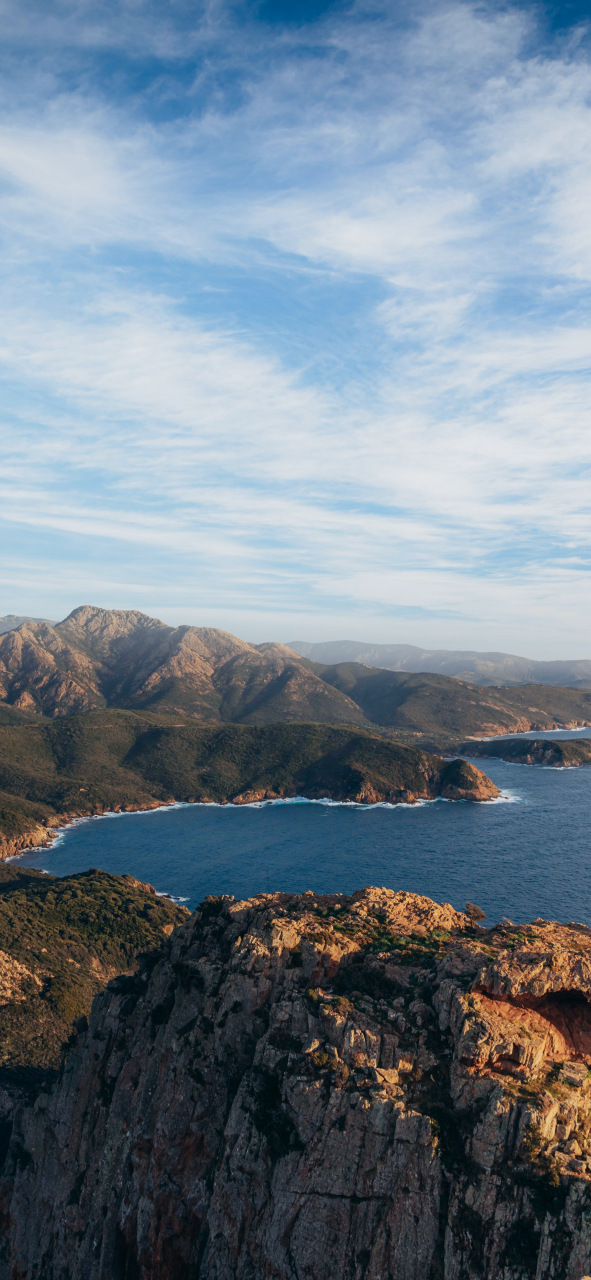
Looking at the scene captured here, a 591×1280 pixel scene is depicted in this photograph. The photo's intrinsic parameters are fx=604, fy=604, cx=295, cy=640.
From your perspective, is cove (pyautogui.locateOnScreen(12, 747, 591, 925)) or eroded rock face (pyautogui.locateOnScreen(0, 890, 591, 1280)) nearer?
eroded rock face (pyautogui.locateOnScreen(0, 890, 591, 1280))

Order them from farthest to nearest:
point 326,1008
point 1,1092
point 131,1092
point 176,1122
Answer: point 1,1092
point 131,1092
point 176,1122
point 326,1008

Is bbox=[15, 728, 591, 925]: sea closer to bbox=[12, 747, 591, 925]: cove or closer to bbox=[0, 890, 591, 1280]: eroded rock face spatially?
bbox=[12, 747, 591, 925]: cove

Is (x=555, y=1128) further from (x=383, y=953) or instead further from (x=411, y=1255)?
(x=383, y=953)

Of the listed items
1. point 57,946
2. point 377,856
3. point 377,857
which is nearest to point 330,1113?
point 57,946

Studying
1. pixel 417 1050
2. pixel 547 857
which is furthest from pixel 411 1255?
pixel 547 857

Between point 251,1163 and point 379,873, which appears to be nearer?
point 251,1163

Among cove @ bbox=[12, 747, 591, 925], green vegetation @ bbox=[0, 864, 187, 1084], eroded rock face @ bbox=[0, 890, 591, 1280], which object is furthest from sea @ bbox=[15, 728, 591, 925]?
eroded rock face @ bbox=[0, 890, 591, 1280]

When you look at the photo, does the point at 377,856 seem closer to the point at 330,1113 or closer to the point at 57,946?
the point at 57,946
